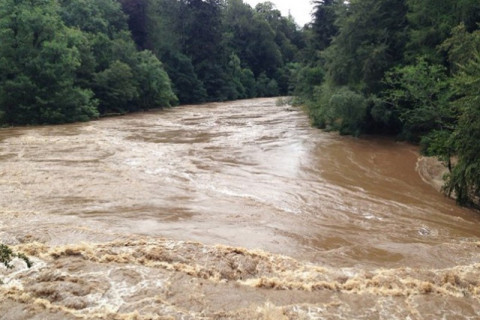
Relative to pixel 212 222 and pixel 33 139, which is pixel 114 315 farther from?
pixel 33 139

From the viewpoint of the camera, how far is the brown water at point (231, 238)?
630 cm

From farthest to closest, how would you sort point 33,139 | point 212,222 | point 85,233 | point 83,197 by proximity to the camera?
point 33,139 < point 83,197 < point 212,222 < point 85,233

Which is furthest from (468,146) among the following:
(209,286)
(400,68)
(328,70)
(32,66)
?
(32,66)

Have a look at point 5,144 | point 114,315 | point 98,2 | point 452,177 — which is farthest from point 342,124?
point 98,2

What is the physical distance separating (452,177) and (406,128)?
10767mm

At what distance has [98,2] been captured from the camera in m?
45.0

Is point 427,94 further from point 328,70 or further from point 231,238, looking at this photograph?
point 231,238

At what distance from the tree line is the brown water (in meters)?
12.8

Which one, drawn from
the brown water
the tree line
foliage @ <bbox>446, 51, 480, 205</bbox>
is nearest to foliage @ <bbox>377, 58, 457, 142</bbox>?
the brown water

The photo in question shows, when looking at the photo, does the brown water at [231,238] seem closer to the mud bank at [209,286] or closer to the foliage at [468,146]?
the mud bank at [209,286]

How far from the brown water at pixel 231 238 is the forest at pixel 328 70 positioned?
2594mm

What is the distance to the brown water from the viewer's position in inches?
248

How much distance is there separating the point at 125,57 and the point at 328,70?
68.1 ft

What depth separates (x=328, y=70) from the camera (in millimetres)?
28266
